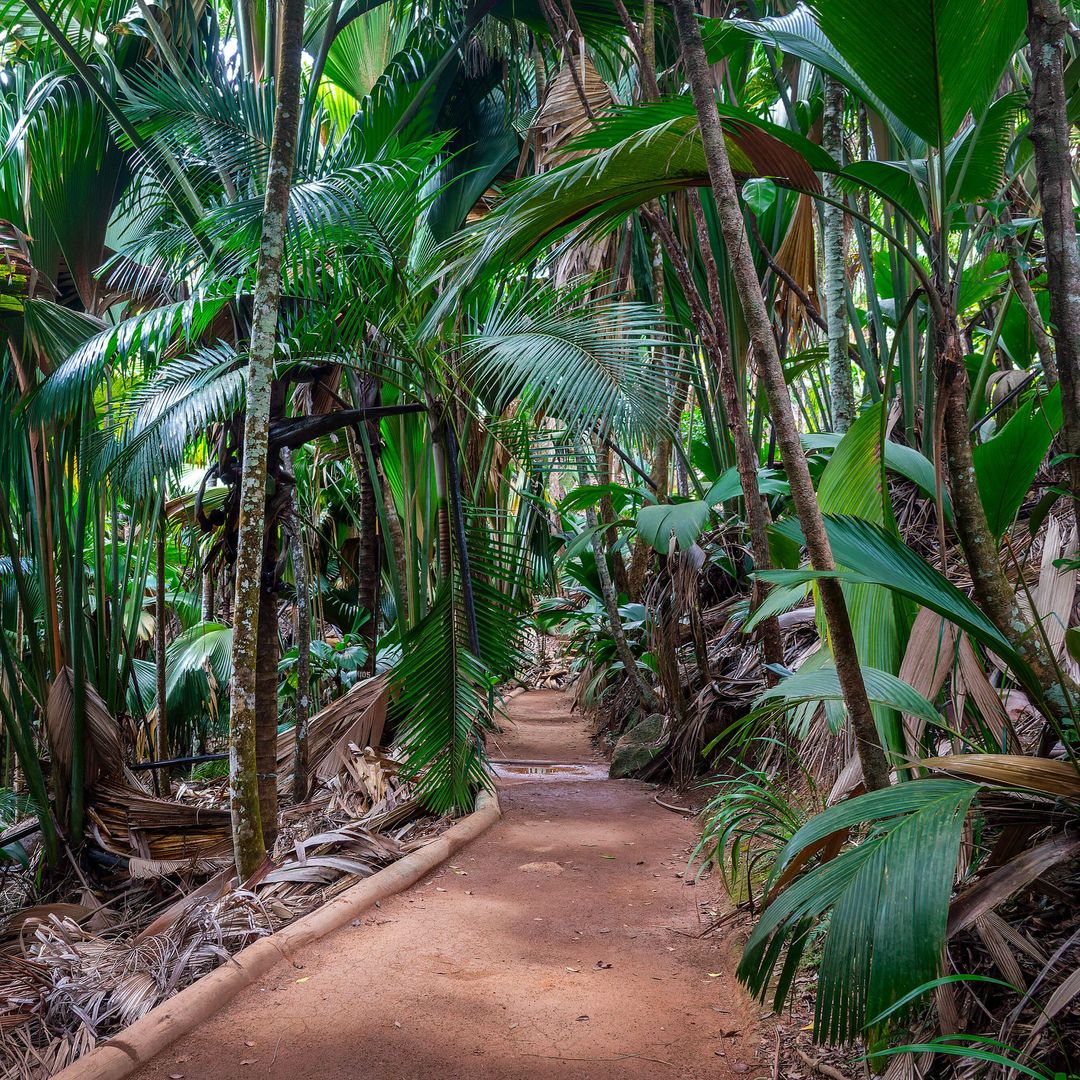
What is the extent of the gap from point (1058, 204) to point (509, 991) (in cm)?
245

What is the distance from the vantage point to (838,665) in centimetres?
180

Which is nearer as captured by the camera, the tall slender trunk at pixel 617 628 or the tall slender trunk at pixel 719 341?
the tall slender trunk at pixel 719 341

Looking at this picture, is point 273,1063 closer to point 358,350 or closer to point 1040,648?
point 1040,648

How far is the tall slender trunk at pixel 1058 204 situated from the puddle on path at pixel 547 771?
4278 mm

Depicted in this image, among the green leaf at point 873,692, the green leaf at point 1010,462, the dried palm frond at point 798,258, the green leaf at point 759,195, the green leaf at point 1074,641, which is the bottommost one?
the green leaf at point 873,692

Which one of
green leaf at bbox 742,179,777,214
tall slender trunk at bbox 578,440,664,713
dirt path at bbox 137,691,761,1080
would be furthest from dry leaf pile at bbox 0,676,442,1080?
green leaf at bbox 742,179,777,214

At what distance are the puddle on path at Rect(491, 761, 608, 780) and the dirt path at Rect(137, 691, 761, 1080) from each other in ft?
6.61

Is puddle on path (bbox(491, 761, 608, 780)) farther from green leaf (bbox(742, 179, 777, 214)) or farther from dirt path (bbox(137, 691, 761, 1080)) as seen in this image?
green leaf (bbox(742, 179, 777, 214))

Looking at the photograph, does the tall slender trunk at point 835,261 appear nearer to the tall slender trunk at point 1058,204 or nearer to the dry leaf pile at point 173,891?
the tall slender trunk at point 1058,204

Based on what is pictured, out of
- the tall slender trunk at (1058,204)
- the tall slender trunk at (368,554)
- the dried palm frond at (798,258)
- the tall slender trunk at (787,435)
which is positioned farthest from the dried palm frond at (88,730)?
the dried palm frond at (798,258)

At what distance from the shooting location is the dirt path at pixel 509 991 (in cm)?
206

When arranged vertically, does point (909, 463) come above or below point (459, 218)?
below

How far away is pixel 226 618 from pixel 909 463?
7352 millimetres

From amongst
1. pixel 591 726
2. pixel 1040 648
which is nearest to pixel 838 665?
pixel 1040 648
